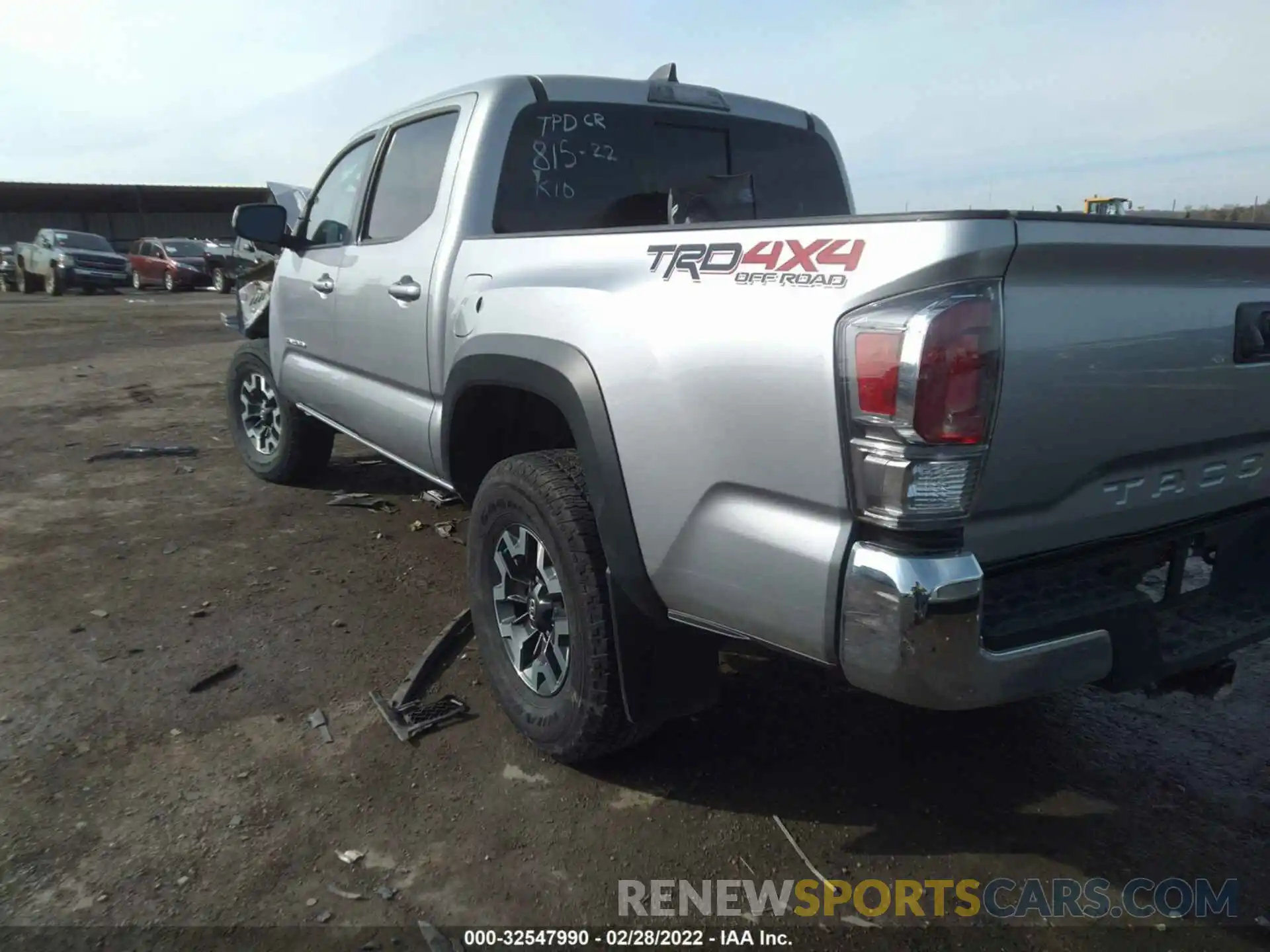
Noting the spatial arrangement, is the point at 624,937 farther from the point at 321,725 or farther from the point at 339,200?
the point at 339,200

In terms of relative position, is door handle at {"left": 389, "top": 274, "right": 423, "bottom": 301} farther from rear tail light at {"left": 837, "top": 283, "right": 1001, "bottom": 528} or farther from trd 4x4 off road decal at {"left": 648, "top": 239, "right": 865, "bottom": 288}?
rear tail light at {"left": 837, "top": 283, "right": 1001, "bottom": 528}

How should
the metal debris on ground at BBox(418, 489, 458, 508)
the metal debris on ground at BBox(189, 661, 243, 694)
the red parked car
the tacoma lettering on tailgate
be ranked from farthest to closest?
1. the red parked car
2. the metal debris on ground at BBox(418, 489, 458, 508)
3. the metal debris on ground at BBox(189, 661, 243, 694)
4. the tacoma lettering on tailgate

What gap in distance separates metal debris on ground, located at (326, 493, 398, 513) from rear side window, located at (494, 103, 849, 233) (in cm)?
260

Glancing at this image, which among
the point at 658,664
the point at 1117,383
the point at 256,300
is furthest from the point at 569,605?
the point at 256,300

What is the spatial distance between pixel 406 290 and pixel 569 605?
157 centimetres

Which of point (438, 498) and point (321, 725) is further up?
point (438, 498)

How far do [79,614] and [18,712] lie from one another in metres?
0.88

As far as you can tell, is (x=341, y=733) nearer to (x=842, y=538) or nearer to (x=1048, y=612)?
(x=842, y=538)

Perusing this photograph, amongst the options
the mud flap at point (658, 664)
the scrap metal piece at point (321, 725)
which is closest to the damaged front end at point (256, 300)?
the scrap metal piece at point (321, 725)

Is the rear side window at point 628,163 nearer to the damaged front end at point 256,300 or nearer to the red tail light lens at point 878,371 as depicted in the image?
the red tail light lens at point 878,371

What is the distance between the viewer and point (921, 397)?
1.76 m

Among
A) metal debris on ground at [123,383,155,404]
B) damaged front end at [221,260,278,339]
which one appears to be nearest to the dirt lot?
damaged front end at [221,260,278,339]

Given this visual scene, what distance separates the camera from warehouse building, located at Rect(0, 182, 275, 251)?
3759cm
